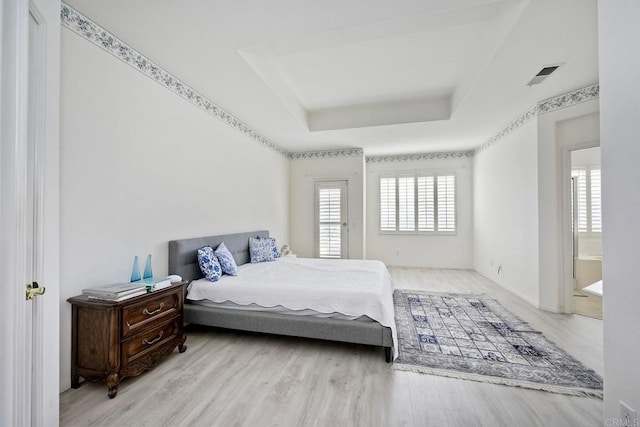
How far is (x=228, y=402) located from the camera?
1690 mm

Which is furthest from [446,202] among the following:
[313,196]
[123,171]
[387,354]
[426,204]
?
[123,171]

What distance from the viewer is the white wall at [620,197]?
1043mm

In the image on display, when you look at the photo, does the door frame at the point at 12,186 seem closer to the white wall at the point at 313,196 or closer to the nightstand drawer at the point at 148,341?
the nightstand drawer at the point at 148,341

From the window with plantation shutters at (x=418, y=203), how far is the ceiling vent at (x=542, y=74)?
322cm

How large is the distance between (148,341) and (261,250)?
6.96ft

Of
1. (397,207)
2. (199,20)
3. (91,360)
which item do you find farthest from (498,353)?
(397,207)

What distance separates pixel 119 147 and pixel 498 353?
373 centimetres

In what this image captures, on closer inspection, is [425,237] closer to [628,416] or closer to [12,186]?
[628,416]

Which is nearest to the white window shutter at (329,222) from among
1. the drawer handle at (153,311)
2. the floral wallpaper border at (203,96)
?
the floral wallpaper border at (203,96)

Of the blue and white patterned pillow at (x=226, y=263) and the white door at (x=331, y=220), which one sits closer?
the blue and white patterned pillow at (x=226, y=263)

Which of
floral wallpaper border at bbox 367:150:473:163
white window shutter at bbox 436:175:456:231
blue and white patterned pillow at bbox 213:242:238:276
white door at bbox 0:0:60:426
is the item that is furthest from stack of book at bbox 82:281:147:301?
white window shutter at bbox 436:175:456:231

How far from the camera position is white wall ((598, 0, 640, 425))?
1043mm

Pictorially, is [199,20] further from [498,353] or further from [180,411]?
[498,353]

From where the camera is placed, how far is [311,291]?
7.95 feet
